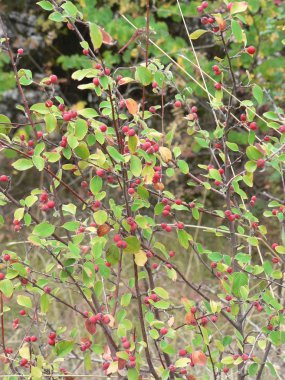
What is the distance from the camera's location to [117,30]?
5406 mm

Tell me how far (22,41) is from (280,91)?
310 centimetres

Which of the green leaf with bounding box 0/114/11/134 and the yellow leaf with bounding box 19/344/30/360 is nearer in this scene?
the green leaf with bounding box 0/114/11/134

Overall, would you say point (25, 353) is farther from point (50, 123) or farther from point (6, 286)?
point (50, 123)

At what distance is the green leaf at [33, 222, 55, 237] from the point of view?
1724mm

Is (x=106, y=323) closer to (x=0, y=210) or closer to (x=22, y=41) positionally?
(x=0, y=210)

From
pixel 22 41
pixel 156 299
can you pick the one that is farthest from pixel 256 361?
pixel 22 41

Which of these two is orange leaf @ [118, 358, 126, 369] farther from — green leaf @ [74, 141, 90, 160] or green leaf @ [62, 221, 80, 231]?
green leaf @ [74, 141, 90, 160]

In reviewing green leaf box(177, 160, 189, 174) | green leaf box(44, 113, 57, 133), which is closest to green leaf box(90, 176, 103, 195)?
green leaf box(44, 113, 57, 133)

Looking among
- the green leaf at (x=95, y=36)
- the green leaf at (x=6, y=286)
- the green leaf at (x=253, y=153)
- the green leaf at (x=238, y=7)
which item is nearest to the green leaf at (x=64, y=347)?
the green leaf at (x=6, y=286)

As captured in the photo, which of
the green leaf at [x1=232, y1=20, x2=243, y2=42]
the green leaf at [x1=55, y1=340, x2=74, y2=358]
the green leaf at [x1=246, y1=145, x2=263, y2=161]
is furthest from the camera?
the green leaf at [x1=55, y1=340, x2=74, y2=358]

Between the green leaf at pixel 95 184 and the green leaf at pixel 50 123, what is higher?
the green leaf at pixel 50 123

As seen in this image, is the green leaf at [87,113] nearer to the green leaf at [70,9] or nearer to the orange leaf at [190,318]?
the green leaf at [70,9]

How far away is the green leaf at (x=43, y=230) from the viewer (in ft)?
5.65

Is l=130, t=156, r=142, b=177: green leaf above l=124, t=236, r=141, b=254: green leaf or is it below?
above
